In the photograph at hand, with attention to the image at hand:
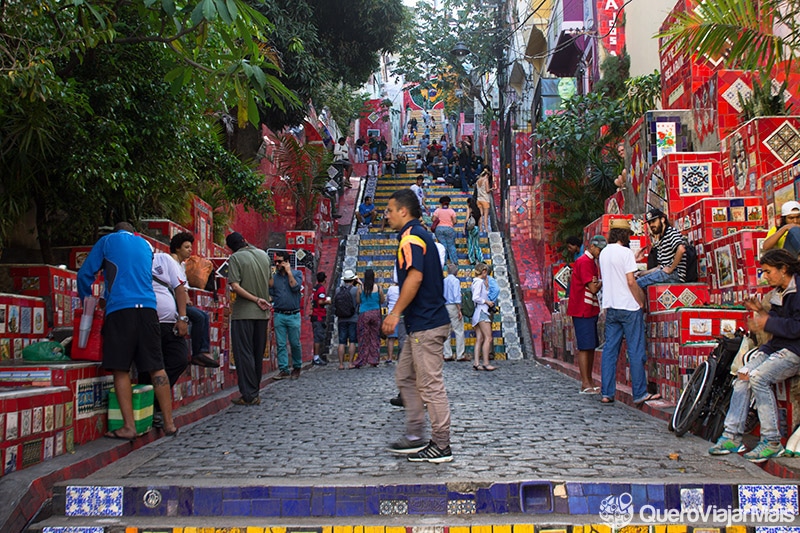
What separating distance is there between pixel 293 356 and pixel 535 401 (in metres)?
4.30

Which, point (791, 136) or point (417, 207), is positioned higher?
point (791, 136)

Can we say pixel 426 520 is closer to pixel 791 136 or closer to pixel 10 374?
pixel 10 374

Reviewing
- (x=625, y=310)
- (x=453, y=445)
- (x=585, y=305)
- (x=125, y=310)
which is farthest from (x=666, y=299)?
(x=125, y=310)

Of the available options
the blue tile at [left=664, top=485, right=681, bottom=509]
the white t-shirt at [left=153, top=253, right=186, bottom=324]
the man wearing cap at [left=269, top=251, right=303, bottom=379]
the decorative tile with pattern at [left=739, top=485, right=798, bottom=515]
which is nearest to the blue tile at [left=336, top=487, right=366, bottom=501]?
the blue tile at [left=664, top=485, right=681, bottom=509]

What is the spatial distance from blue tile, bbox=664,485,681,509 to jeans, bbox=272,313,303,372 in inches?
291

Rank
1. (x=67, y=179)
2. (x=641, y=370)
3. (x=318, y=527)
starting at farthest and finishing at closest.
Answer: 1. (x=641, y=370)
2. (x=67, y=179)
3. (x=318, y=527)

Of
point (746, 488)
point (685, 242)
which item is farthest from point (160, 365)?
point (685, 242)

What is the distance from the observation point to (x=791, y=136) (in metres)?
8.98

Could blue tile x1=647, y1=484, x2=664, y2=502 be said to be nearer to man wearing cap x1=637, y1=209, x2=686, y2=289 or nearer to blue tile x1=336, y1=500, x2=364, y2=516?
blue tile x1=336, y1=500, x2=364, y2=516

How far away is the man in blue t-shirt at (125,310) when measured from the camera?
19.9ft

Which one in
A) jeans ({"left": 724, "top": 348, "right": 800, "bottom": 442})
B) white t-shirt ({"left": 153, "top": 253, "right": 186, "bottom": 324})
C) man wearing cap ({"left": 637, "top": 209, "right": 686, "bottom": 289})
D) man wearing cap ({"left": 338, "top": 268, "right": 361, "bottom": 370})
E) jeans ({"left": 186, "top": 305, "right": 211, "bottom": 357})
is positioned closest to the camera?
jeans ({"left": 724, "top": 348, "right": 800, "bottom": 442})

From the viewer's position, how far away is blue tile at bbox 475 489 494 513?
4562mm

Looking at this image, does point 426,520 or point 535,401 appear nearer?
point 426,520

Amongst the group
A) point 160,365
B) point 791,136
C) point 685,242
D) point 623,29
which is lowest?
point 160,365
